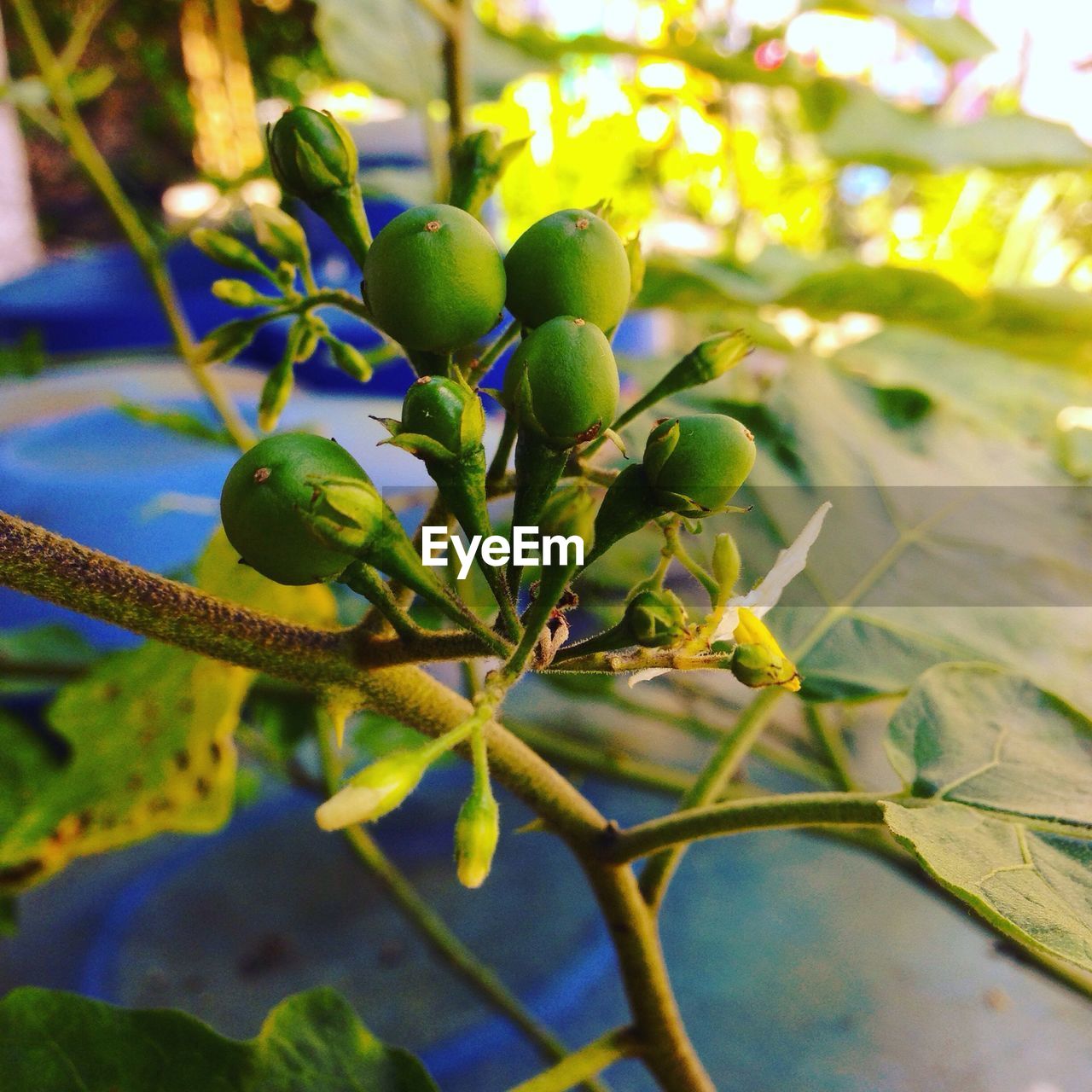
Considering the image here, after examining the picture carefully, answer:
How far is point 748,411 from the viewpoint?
48cm

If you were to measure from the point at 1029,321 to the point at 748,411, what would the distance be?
0.46 m

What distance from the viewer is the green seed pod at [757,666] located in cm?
20

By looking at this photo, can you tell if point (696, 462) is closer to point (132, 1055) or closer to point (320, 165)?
point (320, 165)

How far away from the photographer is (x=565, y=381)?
0.19 m

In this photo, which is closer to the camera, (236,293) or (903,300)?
(236,293)

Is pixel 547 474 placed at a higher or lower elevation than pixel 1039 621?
higher

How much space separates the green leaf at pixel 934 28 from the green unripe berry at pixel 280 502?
0.95 m

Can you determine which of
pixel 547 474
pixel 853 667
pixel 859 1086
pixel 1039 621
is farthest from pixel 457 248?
pixel 859 1086

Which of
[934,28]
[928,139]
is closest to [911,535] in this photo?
[928,139]

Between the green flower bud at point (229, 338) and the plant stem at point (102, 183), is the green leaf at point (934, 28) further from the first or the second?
the green flower bud at point (229, 338)

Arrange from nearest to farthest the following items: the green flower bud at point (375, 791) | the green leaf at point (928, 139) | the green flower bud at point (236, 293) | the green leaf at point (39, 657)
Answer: the green flower bud at point (375, 791)
the green flower bud at point (236, 293)
the green leaf at point (39, 657)
the green leaf at point (928, 139)

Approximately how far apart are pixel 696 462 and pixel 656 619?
34 millimetres

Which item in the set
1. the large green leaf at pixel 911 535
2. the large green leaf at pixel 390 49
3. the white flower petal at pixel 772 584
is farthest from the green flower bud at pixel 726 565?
the large green leaf at pixel 390 49

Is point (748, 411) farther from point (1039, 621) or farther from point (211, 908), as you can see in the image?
point (211, 908)
